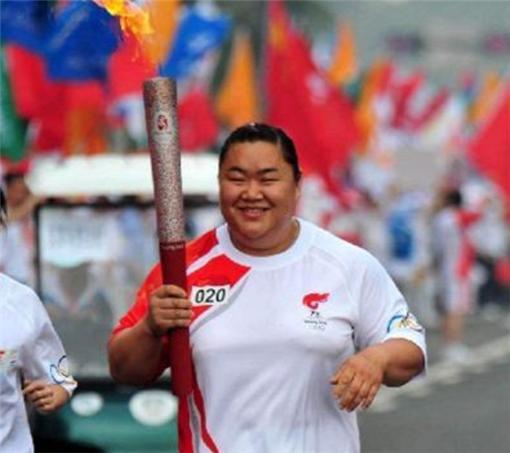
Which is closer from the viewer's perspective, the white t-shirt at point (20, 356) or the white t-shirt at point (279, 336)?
the white t-shirt at point (279, 336)

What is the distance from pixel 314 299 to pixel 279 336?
136 mm

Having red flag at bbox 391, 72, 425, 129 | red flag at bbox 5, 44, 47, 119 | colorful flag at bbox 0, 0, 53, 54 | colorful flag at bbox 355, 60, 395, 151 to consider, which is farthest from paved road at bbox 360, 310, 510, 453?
red flag at bbox 391, 72, 425, 129

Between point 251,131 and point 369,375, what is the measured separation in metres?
0.67

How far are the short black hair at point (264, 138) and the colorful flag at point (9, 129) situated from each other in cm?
958

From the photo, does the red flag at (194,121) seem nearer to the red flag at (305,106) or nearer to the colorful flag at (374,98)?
the red flag at (305,106)

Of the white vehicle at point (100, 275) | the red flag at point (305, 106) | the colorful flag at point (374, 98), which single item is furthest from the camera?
the colorful flag at point (374, 98)

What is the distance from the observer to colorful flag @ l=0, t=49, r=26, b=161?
45.7ft

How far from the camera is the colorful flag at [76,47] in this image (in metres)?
6.82

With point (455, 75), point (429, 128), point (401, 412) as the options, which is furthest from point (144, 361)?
point (455, 75)

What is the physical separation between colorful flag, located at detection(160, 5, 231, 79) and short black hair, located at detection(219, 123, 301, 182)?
10.5 meters

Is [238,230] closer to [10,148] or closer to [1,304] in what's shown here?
[1,304]

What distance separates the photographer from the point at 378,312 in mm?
4227

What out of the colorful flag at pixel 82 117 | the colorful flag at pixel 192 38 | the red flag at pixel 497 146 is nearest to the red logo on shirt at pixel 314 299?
the colorful flag at pixel 192 38

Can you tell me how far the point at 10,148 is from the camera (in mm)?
14305
